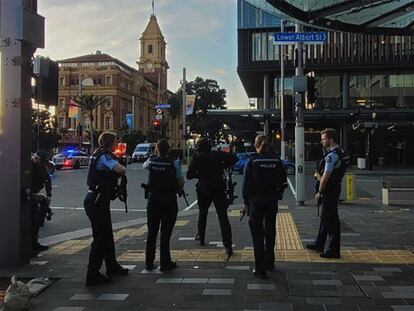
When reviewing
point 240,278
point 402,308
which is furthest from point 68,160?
point 402,308

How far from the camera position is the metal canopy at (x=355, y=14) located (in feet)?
38.2

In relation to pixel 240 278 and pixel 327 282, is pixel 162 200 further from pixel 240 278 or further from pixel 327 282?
pixel 327 282

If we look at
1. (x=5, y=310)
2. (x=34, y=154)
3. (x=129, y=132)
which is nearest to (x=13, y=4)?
(x=34, y=154)

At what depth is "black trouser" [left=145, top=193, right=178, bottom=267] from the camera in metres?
7.34

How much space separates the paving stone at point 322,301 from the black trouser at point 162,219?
222cm

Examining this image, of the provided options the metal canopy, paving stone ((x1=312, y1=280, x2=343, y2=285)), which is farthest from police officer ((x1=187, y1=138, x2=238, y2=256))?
the metal canopy

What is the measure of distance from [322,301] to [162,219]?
2.54m

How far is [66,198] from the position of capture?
19.0 metres

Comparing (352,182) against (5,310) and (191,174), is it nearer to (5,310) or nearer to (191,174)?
(191,174)

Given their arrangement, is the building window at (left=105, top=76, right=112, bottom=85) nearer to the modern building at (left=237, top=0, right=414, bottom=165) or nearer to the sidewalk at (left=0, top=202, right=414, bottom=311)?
the modern building at (left=237, top=0, right=414, bottom=165)

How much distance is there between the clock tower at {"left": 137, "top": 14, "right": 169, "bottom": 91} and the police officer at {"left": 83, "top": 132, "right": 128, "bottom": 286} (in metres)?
135

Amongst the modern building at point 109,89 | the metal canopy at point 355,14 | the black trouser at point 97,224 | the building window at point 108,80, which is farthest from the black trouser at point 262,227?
the building window at point 108,80

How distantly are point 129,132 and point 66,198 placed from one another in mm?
72750

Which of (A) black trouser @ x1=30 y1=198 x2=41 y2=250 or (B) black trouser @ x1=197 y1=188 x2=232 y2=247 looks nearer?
(B) black trouser @ x1=197 y1=188 x2=232 y2=247
